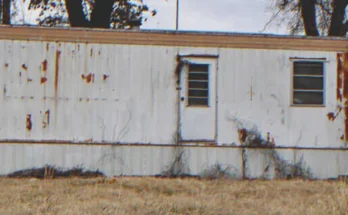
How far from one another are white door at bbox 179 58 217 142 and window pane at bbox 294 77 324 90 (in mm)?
1551

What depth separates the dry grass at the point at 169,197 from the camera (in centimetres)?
905

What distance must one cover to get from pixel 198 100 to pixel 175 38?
47.1 inches

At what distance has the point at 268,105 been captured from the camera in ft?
43.2

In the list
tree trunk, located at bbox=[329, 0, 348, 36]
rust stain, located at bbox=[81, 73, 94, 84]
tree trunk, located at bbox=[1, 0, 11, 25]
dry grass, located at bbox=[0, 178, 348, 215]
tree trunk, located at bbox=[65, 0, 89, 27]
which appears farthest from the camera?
tree trunk, located at bbox=[1, 0, 11, 25]

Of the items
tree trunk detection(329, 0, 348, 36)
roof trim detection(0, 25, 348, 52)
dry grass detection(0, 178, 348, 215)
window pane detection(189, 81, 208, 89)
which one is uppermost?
tree trunk detection(329, 0, 348, 36)

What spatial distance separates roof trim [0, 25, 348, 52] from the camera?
12.8 m

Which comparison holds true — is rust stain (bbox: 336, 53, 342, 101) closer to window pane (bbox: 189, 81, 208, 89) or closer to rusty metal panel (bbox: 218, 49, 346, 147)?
rusty metal panel (bbox: 218, 49, 346, 147)

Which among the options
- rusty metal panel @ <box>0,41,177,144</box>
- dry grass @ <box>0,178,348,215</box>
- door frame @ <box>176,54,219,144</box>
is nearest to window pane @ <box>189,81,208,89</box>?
door frame @ <box>176,54,219,144</box>

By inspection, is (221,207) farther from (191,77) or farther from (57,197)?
(191,77)

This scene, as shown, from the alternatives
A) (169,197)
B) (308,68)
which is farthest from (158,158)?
(308,68)

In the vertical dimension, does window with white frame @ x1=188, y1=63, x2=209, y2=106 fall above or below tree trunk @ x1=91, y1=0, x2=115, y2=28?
below

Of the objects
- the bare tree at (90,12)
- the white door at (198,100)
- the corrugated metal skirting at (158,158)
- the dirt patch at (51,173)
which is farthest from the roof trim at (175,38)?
the bare tree at (90,12)

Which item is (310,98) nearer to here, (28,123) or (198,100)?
(198,100)

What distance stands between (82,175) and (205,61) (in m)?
3.03
